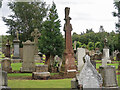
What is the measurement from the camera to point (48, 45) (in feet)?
46.5

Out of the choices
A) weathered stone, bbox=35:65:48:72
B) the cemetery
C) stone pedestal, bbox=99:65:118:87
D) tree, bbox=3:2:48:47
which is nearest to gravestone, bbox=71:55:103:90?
the cemetery

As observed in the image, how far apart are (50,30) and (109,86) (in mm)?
8044

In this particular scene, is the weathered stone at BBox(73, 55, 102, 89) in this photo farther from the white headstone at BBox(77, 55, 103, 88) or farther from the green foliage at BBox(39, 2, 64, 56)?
the green foliage at BBox(39, 2, 64, 56)

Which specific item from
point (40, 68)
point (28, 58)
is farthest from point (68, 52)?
point (28, 58)

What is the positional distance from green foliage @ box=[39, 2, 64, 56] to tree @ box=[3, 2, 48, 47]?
16.2 m

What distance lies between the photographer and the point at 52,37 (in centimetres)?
1395

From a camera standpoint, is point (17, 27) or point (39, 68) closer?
point (39, 68)

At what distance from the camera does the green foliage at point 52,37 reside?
13914 mm

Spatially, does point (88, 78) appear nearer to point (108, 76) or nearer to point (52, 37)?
point (108, 76)

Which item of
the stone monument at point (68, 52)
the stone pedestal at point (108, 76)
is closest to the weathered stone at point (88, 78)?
the stone pedestal at point (108, 76)

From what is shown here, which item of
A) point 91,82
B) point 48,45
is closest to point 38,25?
point 48,45

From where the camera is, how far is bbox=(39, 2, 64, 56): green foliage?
1391cm

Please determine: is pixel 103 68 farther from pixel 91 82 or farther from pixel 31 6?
pixel 31 6

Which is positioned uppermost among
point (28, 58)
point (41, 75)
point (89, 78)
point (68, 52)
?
point (68, 52)
